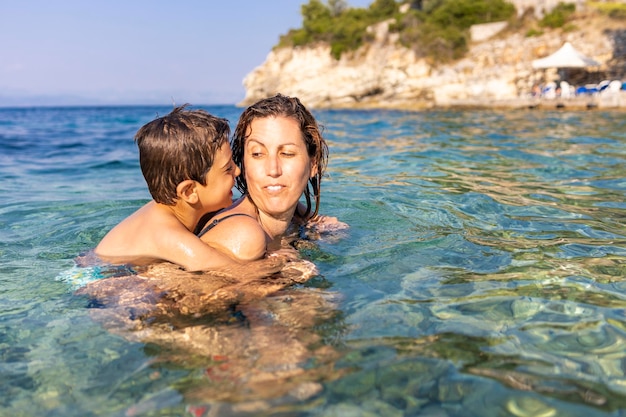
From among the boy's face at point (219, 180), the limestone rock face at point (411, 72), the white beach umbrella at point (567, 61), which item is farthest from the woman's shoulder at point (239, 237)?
the white beach umbrella at point (567, 61)

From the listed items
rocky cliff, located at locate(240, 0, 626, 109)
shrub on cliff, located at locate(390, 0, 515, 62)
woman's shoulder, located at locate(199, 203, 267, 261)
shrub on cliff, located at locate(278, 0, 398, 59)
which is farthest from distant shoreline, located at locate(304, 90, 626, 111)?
woman's shoulder, located at locate(199, 203, 267, 261)

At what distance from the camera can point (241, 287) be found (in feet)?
9.52

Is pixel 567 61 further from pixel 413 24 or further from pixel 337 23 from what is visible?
pixel 337 23

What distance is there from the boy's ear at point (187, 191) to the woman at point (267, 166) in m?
0.22

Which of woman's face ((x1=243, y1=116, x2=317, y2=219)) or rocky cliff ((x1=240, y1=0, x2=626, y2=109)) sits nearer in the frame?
woman's face ((x1=243, y1=116, x2=317, y2=219))

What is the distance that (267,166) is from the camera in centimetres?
Result: 333

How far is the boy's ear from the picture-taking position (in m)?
3.22

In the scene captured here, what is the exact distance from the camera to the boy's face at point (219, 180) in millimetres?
3260

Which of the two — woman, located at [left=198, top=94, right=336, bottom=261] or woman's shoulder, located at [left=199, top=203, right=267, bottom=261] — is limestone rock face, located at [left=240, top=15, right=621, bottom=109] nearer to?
woman, located at [left=198, top=94, right=336, bottom=261]

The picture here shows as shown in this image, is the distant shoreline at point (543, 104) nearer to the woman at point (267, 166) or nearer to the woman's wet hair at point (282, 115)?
the woman's wet hair at point (282, 115)

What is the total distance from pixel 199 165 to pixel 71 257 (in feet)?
5.17

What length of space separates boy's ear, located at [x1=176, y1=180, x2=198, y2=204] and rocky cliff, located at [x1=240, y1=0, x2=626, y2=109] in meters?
26.8

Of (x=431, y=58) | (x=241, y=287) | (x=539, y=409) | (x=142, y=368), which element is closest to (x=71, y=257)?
(x=241, y=287)

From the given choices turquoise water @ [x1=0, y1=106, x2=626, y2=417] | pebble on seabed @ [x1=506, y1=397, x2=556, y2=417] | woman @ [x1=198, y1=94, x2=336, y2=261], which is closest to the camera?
pebble on seabed @ [x1=506, y1=397, x2=556, y2=417]
